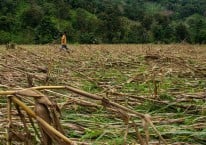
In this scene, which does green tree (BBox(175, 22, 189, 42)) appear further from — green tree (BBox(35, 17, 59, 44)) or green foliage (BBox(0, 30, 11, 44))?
green foliage (BBox(0, 30, 11, 44))

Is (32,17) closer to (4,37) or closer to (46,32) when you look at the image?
(46,32)

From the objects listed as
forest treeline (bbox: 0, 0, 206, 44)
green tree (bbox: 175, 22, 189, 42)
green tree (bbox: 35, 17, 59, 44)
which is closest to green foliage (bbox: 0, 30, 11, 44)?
forest treeline (bbox: 0, 0, 206, 44)

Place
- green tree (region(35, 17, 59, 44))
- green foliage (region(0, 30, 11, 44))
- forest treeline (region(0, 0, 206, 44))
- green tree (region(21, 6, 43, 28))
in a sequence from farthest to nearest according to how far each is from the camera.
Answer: green tree (region(21, 6, 43, 28))
forest treeline (region(0, 0, 206, 44))
green tree (region(35, 17, 59, 44))
green foliage (region(0, 30, 11, 44))

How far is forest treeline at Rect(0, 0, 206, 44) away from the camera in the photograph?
34.9m

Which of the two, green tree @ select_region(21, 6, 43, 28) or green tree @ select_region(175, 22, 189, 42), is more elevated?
green tree @ select_region(21, 6, 43, 28)

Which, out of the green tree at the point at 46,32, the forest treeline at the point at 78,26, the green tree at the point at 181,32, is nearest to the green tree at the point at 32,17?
the forest treeline at the point at 78,26

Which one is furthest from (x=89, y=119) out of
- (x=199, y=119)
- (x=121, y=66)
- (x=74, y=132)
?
(x=121, y=66)

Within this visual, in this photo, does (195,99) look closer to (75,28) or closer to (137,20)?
(75,28)

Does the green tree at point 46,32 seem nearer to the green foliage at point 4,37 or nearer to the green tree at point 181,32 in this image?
the green foliage at point 4,37

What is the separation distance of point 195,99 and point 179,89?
0.85 metres

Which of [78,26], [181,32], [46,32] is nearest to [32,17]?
[46,32]

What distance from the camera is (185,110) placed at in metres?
2.84

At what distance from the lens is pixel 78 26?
131 feet

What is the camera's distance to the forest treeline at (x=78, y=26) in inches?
1373
